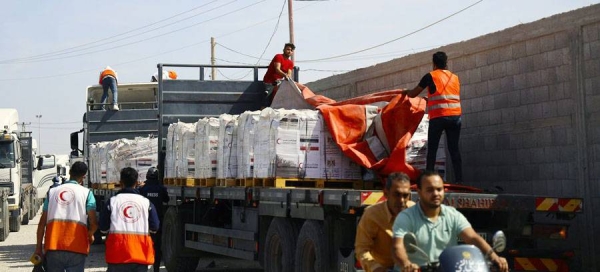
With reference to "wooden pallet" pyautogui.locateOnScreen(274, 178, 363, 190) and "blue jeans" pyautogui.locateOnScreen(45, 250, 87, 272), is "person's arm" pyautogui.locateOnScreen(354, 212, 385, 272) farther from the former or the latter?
"wooden pallet" pyautogui.locateOnScreen(274, 178, 363, 190)

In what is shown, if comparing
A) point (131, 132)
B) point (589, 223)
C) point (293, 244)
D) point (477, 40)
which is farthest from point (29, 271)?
point (589, 223)

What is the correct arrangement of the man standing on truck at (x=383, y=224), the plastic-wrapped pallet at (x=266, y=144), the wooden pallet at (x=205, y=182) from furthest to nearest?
the wooden pallet at (x=205, y=182)
the plastic-wrapped pallet at (x=266, y=144)
the man standing on truck at (x=383, y=224)

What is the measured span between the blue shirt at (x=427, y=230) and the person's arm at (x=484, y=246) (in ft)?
0.17

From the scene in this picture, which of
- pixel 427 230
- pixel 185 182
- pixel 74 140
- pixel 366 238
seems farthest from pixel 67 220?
pixel 74 140

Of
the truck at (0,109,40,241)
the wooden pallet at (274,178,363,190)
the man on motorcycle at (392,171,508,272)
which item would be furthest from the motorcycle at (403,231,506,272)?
the truck at (0,109,40,241)

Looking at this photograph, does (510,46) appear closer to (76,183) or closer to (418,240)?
(76,183)

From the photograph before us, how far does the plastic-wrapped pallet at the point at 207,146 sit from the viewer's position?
15.4 m

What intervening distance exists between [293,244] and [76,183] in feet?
10.7

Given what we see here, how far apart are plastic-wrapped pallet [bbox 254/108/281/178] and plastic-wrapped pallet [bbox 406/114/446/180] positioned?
1570 mm

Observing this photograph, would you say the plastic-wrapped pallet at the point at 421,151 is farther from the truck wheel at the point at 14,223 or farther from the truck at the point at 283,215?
the truck wheel at the point at 14,223

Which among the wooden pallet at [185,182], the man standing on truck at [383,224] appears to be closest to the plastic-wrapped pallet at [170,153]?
the wooden pallet at [185,182]

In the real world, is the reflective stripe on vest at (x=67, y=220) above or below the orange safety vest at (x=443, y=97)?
below

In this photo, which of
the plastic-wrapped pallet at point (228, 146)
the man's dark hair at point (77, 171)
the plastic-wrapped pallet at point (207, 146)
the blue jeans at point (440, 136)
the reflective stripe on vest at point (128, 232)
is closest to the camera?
the reflective stripe on vest at point (128, 232)

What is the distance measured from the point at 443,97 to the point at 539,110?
187 centimetres
